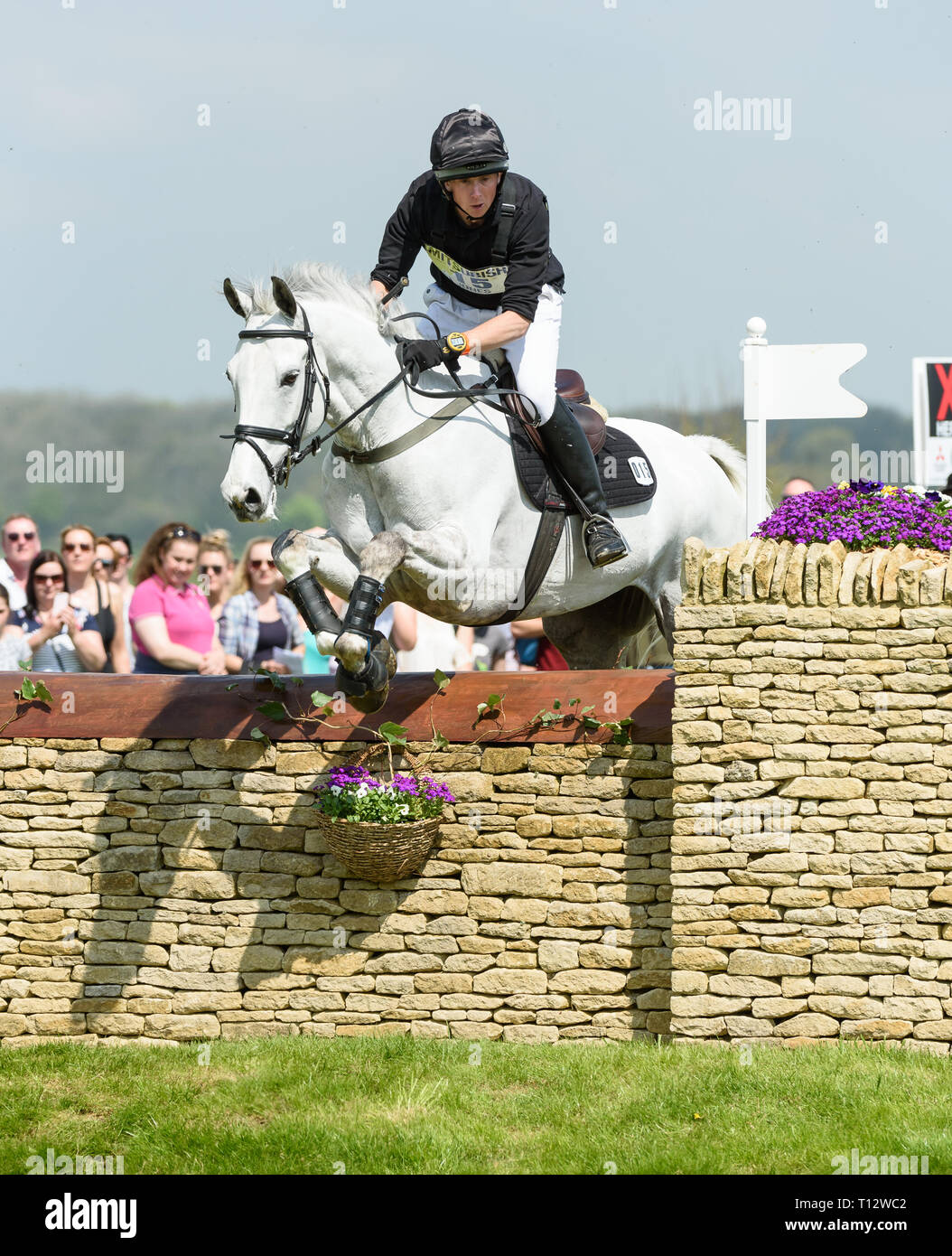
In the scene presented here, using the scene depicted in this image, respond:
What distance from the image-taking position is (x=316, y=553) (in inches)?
267

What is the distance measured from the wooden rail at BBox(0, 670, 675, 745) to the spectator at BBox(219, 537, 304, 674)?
2397mm

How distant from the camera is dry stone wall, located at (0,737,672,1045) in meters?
6.90

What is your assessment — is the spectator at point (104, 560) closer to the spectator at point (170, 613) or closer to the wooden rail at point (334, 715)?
the spectator at point (170, 613)

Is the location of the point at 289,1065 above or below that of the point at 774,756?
below

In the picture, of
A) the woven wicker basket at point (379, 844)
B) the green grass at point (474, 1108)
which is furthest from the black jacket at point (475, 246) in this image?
→ the green grass at point (474, 1108)

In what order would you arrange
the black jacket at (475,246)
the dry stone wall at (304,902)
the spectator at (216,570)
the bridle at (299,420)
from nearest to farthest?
the bridle at (299,420)
the dry stone wall at (304,902)
the black jacket at (475,246)
the spectator at (216,570)

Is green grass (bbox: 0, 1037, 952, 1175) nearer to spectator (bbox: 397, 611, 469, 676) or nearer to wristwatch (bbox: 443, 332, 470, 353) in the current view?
wristwatch (bbox: 443, 332, 470, 353)

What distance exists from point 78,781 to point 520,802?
2.19m

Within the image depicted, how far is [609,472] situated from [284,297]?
1997 mm

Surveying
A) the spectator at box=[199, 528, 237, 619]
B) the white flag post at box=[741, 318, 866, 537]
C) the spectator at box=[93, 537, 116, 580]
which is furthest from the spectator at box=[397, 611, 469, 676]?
the white flag post at box=[741, 318, 866, 537]

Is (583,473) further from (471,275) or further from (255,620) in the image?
(255,620)

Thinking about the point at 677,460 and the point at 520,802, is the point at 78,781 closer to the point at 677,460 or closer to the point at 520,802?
the point at 520,802

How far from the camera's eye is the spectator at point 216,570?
34.9ft
